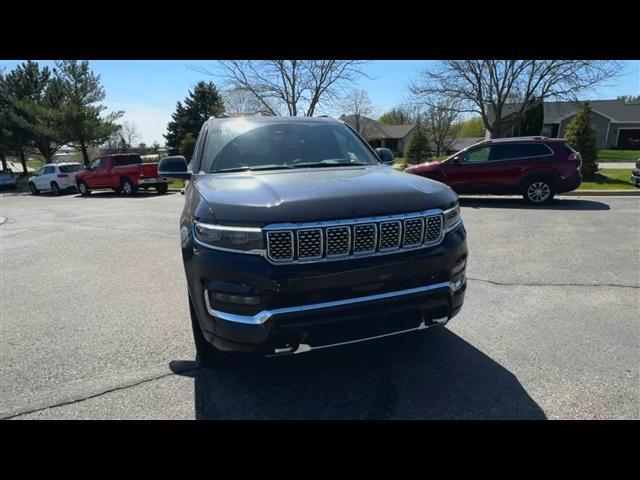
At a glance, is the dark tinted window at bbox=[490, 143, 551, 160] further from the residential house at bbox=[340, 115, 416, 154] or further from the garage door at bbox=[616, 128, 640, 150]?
the residential house at bbox=[340, 115, 416, 154]

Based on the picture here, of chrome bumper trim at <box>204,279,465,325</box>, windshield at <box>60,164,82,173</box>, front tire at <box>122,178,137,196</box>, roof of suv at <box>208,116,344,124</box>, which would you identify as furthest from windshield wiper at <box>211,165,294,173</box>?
windshield at <box>60,164,82,173</box>

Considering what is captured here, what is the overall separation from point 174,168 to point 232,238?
2.16 meters

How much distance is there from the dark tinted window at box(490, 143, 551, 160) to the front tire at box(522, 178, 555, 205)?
753 mm

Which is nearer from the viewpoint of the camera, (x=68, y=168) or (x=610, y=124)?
(x=68, y=168)

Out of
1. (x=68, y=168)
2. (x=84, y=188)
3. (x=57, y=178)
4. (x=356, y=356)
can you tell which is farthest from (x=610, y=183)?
(x=57, y=178)

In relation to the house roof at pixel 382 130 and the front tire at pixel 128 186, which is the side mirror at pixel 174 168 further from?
the house roof at pixel 382 130

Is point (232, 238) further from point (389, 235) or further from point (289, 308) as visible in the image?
point (389, 235)

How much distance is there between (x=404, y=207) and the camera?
2.32 m

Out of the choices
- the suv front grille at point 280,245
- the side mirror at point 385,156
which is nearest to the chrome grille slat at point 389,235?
the suv front grille at point 280,245

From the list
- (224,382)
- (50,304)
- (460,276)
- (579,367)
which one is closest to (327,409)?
(224,382)

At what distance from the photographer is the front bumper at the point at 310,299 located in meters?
2.09

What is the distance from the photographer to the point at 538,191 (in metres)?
10.0
